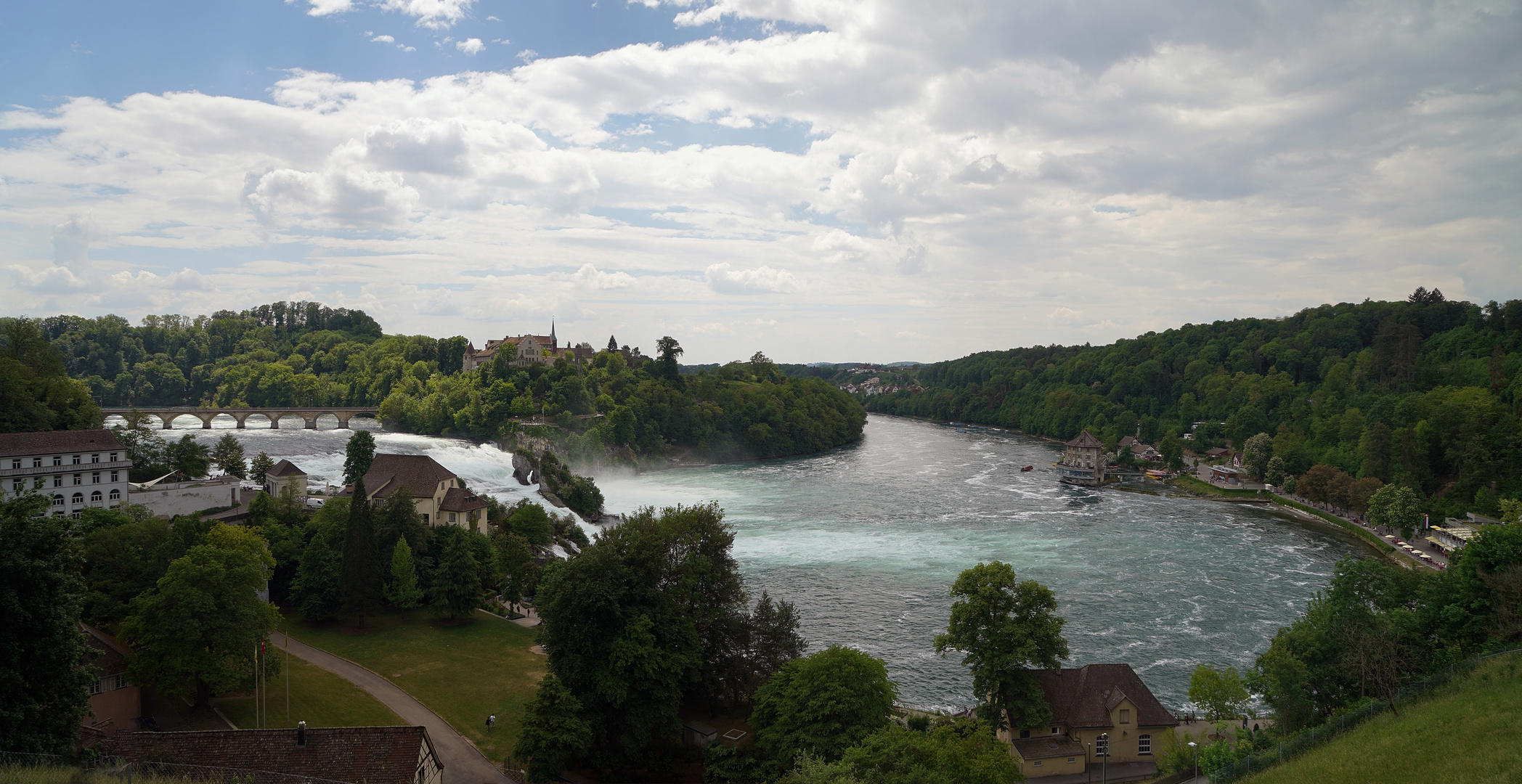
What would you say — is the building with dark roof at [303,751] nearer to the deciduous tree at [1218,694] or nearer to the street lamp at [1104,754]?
the street lamp at [1104,754]

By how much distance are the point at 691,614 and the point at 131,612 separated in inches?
650

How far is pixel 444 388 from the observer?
92.3 metres

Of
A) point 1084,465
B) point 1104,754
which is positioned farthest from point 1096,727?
point 1084,465

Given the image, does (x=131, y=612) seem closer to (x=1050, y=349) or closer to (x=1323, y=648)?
(x=1323, y=648)

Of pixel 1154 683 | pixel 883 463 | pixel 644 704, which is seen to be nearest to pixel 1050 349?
pixel 883 463

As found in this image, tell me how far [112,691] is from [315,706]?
15.9ft

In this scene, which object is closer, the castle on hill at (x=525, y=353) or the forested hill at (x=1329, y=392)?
the forested hill at (x=1329, y=392)

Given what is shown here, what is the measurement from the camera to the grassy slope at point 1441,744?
1461 cm

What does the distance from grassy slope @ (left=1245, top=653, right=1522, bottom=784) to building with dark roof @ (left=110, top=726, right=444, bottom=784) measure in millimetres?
17835

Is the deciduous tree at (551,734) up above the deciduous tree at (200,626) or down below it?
below

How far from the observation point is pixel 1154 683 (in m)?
28.8

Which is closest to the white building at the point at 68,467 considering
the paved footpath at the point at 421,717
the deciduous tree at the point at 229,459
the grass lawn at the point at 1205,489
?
the deciduous tree at the point at 229,459

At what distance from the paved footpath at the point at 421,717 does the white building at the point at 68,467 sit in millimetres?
12570

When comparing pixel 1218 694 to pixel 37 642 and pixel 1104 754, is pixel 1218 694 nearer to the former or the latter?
pixel 1104 754
